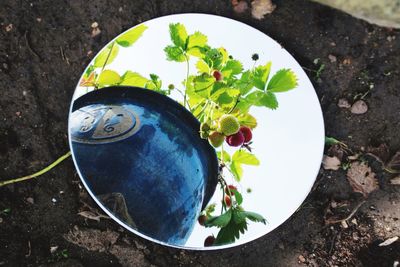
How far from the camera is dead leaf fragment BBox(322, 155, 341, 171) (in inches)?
48.7

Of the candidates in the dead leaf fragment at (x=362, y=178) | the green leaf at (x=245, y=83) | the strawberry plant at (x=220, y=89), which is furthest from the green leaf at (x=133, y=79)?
the dead leaf fragment at (x=362, y=178)

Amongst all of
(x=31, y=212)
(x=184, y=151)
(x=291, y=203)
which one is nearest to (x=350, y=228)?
(x=291, y=203)

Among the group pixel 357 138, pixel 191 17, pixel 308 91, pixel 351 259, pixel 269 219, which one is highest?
pixel 191 17

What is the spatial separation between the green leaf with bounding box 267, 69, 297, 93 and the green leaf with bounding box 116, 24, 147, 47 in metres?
0.36

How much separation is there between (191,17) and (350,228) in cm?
74

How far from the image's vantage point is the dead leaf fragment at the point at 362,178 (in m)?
1.25

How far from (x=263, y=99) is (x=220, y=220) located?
0.33 meters

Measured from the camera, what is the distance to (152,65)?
1.15 m

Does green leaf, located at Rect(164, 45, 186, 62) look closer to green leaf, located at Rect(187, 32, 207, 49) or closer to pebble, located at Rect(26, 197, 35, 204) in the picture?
green leaf, located at Rect(187, 32, 207, 49)

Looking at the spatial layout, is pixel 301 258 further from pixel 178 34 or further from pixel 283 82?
pixel 178 34

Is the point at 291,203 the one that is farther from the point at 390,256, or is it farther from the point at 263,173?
the point at 390,256

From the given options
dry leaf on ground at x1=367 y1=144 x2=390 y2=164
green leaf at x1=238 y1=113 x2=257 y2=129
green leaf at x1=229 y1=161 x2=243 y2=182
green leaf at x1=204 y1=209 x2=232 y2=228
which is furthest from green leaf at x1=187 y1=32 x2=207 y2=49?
dry leaf on ground at x1=367 y1=144 x2=390 y2=164

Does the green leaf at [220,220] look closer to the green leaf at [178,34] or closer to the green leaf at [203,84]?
the green leaf at [203,84]

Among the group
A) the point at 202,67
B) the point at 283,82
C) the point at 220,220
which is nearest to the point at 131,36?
the point at 202,67
